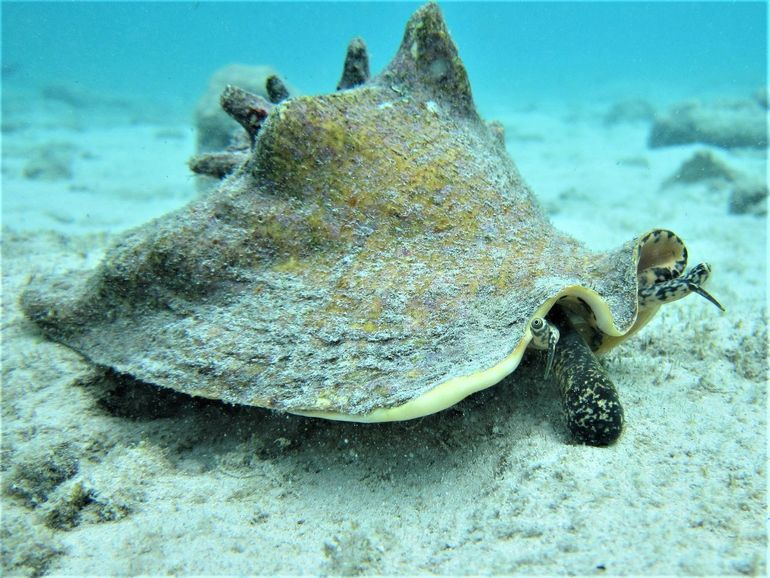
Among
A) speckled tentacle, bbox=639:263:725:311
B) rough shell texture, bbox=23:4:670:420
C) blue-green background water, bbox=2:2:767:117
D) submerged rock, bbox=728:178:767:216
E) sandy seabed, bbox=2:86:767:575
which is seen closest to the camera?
sandy seabed, bbox=2:86:767:575

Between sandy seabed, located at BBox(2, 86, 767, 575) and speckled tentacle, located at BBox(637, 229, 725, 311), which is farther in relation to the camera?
speckled tentacle, located at BBox(637, 229, 725, 311)

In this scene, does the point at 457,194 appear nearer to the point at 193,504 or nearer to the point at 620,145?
the point at 193,504

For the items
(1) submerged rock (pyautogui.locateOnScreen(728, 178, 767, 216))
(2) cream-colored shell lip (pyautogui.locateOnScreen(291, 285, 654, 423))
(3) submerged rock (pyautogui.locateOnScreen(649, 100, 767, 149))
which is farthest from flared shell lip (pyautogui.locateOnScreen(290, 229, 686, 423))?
(3) submerged rock (pyautogui.locateOnScreen(649, 100, 767, 149))

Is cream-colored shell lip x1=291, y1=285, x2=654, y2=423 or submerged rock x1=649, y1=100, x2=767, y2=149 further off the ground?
submerged rock x1=649, y1=100, x2=767, y2=149

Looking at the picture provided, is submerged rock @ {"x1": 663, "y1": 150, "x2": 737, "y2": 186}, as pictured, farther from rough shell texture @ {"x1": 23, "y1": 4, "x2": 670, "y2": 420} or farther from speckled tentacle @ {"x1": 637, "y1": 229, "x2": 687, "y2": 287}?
speckled tentacle @ {"x1": 637, "y1": 229, "x2": 687, "y2": 287}

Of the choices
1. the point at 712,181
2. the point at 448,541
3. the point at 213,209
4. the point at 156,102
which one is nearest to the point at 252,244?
the point at 213,209

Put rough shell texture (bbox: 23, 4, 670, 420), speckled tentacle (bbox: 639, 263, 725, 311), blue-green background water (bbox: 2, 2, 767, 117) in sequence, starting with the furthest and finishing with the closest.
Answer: blue-green background water (bbox: 2, 2, 767, 117) < speckled tentacle (bbox: 639, 263, 725, 311) < rough shell texture (bbox: 23, 4, 670, 420)

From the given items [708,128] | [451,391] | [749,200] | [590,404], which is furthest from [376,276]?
[708,128]
